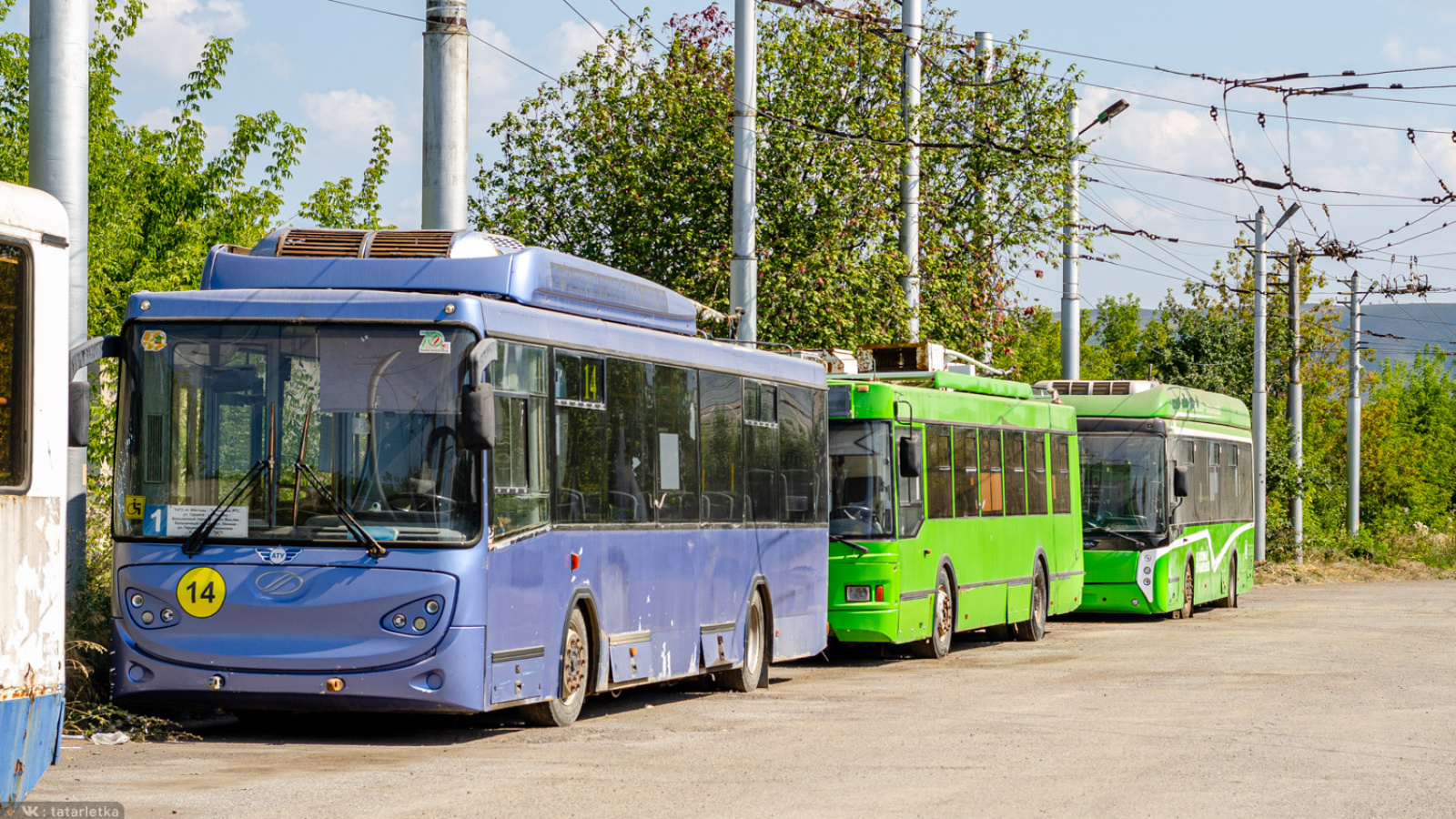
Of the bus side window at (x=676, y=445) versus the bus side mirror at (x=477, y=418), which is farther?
the bus side window at (x=676, y=445)

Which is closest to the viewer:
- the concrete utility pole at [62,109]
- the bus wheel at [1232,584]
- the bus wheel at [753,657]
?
the concrete utility pole at [62,109]

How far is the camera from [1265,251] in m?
44.7

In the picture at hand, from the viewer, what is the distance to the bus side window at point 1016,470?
23.6m

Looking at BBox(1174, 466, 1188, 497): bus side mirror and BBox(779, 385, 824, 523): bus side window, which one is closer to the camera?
BBox(779, 385, 824, 523): bus side window

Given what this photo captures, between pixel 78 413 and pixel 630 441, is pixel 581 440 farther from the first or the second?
pixel 78 413

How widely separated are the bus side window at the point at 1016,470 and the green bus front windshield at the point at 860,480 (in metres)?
3.94

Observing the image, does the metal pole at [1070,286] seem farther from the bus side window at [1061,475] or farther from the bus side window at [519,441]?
the bus side window at [519,441]

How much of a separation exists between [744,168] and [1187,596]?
35.3ft

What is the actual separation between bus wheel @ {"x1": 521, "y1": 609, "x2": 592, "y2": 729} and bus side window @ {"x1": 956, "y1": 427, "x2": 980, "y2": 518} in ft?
28.2

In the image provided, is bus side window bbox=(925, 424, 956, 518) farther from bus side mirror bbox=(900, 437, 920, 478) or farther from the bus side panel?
the bus side panel

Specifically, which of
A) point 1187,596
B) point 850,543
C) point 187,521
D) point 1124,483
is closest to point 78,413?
point 187,521

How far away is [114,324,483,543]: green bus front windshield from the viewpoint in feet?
39.4

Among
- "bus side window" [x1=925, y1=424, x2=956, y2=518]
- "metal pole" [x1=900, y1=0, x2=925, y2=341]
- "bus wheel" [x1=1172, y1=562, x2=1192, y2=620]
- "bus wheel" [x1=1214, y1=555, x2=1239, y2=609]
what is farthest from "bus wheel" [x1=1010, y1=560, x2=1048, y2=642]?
"bus wheel" [x1=1214, y1=555, x2=1239, y2=609]

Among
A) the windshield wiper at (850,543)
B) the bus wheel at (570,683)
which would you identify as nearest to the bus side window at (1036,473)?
the windshield wiper at (850,543)
